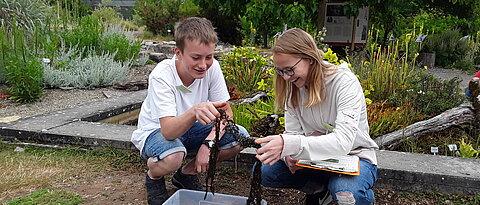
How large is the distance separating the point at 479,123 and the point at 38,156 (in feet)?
11.7

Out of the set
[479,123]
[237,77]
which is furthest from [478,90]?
[237,77]

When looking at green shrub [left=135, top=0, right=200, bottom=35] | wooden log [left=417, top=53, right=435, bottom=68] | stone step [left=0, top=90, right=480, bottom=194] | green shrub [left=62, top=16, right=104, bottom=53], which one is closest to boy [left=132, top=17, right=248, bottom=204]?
stone step [left=0, top=90, right=480, bottom=194]

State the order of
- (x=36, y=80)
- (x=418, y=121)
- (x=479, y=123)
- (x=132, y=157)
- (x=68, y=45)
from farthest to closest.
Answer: (x=68, y=45) < (x=36, y=80) < (x=418, y=121) < (x=479, y=123) < (x=132, y=157)

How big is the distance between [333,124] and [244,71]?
3.37 meters

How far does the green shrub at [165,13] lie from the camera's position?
513 inches

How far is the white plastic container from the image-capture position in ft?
7.81

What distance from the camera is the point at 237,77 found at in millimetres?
5535

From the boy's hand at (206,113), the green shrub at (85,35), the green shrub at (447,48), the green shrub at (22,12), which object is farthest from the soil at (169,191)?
the green shrub at (447,48)

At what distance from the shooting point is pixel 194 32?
2326 millimetres

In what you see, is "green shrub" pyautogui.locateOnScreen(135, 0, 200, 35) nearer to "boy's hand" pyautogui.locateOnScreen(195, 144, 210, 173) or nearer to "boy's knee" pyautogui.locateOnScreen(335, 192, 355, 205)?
"boy's hand" pyautogui.locateOnScreen(195, 144, 210, 173)

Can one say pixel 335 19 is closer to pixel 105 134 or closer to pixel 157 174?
pixel 105 134

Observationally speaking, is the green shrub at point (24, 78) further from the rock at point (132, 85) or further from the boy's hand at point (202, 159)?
the boy's hand at point (202, 159)

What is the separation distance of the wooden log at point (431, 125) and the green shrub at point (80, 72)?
398 cm

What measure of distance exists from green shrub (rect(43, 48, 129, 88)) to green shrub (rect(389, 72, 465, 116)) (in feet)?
12.4
